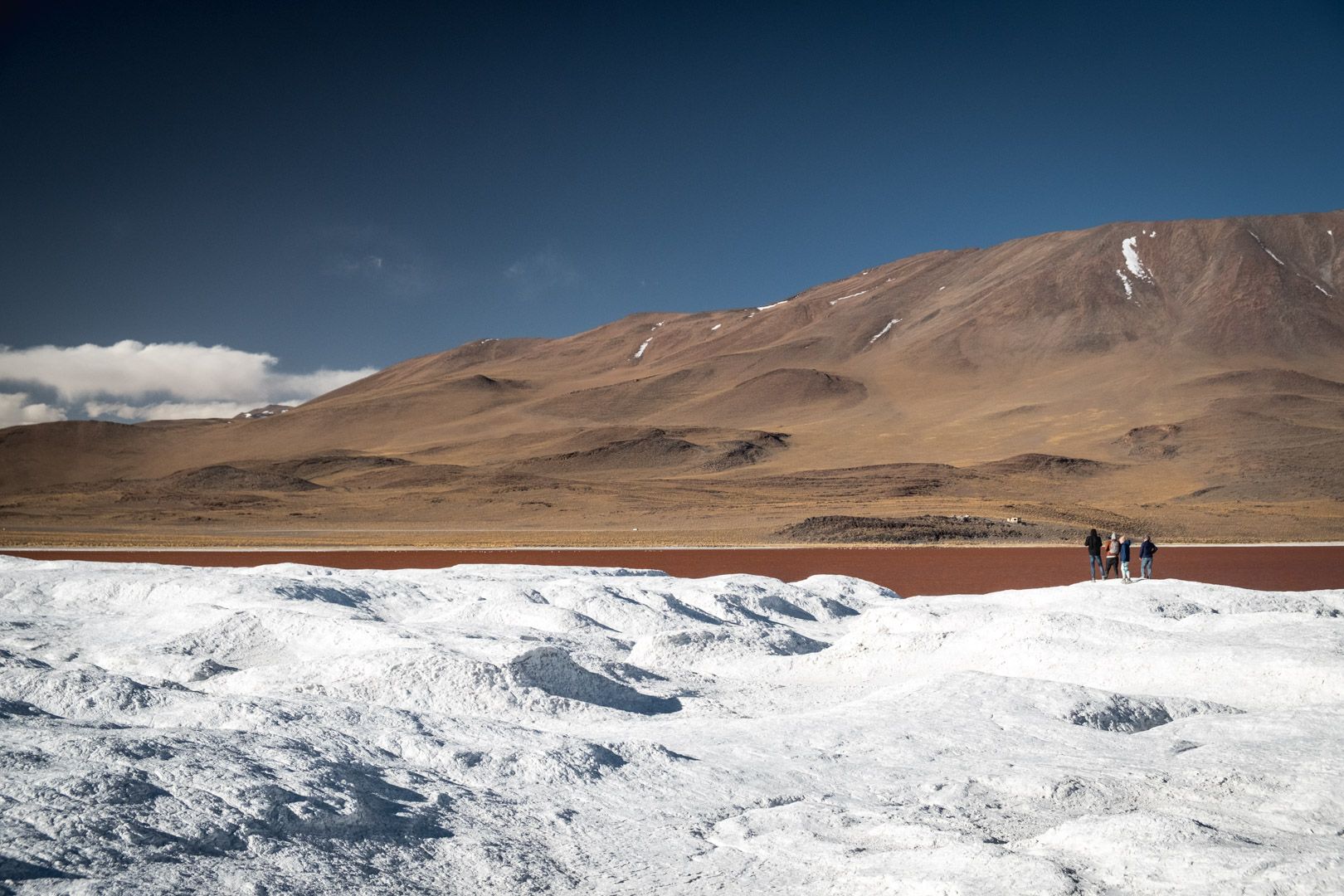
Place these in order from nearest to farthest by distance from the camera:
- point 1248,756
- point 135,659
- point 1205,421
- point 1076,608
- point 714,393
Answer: point 1248,756, point 135,659, point 1076,608, point 1205,421, point 714,393

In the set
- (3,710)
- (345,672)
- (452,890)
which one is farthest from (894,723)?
(3,710)

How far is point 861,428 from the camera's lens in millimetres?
110062

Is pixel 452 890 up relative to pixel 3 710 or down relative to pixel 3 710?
down

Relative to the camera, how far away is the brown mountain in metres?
58.6

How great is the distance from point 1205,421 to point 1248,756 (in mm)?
93723

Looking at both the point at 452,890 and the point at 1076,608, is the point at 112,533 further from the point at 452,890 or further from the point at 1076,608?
the point at 452,890

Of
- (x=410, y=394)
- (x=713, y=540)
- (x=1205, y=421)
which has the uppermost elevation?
(x=410, y=394)

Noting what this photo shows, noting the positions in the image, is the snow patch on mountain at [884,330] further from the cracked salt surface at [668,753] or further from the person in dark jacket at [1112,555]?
the cracked salt surface at [668,753]

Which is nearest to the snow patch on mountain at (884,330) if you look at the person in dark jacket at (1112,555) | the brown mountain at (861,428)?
the brown mountain at (861,428)

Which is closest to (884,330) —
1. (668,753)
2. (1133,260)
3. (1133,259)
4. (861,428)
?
(1133,260)

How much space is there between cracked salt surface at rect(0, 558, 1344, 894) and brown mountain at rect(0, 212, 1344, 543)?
96.2 ft

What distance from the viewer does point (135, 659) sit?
11.6 meters

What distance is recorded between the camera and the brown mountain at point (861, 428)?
192 ft

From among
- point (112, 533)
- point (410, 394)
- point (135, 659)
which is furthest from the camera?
point (410, 394)
